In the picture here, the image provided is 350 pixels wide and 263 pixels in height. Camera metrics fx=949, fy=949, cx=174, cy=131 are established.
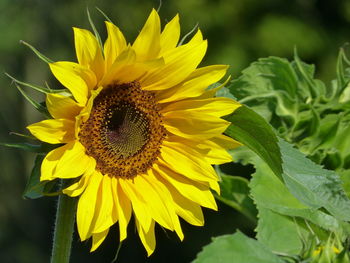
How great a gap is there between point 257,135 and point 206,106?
10 cm

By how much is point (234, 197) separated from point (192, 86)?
0.35m

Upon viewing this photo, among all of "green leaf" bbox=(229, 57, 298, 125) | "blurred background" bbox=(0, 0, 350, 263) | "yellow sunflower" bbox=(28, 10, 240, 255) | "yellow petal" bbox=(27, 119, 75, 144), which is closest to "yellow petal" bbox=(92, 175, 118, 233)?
"yellow sunflower" bbox=(28, 10, 240, 255)

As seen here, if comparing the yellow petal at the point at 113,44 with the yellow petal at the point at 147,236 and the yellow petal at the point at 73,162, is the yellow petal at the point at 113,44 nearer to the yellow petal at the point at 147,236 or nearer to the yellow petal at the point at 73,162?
the yellow petal at the point at 73,162

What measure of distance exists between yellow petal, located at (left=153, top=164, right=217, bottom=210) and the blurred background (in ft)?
18.0

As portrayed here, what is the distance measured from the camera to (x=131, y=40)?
7.91 metres

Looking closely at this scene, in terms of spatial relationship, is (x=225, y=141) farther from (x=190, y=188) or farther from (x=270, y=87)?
(x=270, y=87)

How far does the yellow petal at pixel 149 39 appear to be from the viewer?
124 cm

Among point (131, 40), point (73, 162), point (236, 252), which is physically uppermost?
point (73, 162)

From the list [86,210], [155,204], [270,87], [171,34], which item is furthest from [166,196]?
[270,87]

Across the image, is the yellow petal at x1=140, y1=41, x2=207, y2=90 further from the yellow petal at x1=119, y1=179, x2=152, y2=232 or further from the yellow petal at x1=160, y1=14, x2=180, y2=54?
the yellow petal at x1=119, y1=179, x2=152, y2=232

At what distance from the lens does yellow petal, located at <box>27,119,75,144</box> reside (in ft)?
3.89

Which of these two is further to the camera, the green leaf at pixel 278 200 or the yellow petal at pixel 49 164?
the green leaf at pixel 278 200

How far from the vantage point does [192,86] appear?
1304mm

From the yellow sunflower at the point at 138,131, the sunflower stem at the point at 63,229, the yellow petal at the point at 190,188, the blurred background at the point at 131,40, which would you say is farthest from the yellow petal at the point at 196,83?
the blurred background at the point at 131,40
